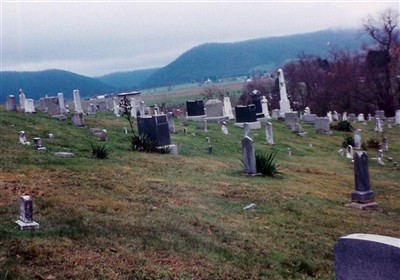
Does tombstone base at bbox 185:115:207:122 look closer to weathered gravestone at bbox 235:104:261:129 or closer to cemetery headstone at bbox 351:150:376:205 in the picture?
weathered gravestone at bbox 235:104:261:129

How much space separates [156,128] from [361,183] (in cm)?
741

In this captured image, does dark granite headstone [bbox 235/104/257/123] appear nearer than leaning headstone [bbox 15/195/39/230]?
No

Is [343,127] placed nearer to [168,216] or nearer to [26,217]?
[168,216]

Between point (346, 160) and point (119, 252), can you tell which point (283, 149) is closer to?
point (346, 160)

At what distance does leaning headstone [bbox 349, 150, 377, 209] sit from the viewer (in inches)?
568

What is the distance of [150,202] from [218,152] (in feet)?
34.8

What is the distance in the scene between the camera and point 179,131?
2623cm

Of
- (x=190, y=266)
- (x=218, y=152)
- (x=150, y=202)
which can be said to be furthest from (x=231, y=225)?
(x=218, y=152)

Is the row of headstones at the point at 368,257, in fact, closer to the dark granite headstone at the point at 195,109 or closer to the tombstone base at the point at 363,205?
the tombstone base at the point at 363,205

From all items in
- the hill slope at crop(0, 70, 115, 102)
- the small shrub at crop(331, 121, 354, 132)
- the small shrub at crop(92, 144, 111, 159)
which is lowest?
the small shrub at crop(331, 121, 354, 132)

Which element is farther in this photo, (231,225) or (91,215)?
(231,225)

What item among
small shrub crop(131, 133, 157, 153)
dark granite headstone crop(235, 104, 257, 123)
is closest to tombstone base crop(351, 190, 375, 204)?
small shrub crop(131, 133, 157, 153)

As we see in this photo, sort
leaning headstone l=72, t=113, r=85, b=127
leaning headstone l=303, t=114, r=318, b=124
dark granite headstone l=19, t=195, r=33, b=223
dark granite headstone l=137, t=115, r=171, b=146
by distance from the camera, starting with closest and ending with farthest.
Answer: dark granite headstone l=19, t=195, r=33, b=223 → dark granite headstone l=137, t=115, r=171, b=146 → leaning headstone l=72, t=113, r=85, b=127 → leaning headstone l=303, t=114, r=318, b=124

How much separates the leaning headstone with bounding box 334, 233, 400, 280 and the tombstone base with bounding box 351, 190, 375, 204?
892 cm
